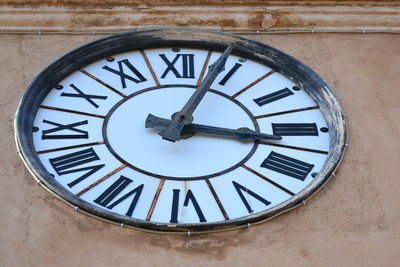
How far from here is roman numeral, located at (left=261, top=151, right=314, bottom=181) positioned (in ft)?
25.0

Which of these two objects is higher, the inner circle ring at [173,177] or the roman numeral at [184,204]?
the inner circle ring at [173,177]

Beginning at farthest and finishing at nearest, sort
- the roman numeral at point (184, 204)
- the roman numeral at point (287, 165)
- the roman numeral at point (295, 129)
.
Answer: the roman numeral at point (295, 129), the roman numeral at point (287, 165), the roman numeral at point (184, 204)

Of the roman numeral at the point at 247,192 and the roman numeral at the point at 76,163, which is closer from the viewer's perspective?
the roman numeral at the point at 247,192

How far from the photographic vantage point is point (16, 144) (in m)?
7.65

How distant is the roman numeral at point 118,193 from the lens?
7303 mm

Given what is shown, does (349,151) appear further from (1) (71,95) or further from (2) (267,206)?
(1) (71,95)

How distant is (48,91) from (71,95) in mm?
151

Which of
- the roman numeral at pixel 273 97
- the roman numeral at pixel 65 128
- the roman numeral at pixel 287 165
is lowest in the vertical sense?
the roman numeral at pixel 287 165

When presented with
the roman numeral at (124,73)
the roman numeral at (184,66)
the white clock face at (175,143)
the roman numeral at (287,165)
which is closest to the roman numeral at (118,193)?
the white clock face at (175,143)

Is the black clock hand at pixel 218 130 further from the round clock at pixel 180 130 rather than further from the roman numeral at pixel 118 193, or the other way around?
the roman numeral at pixel 118 193

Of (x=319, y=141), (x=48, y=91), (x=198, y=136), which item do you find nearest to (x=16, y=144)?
(x=48, y=91)

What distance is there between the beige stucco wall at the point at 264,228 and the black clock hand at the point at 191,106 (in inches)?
32.2

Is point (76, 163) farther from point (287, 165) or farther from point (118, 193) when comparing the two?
point (287, 165)

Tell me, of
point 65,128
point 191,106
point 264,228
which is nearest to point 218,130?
point 191,106
